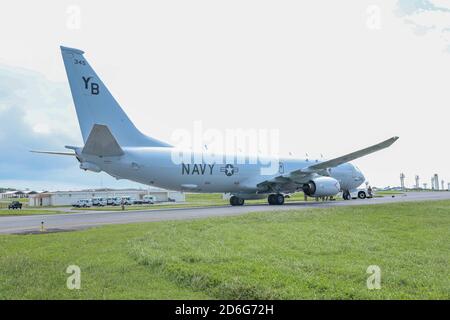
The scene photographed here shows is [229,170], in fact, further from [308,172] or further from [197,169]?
[308,172]

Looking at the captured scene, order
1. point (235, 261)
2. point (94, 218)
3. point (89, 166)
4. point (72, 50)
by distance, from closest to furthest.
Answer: point (235, 261) < point (94, 218) < point (72, 50) < point (89, 166)

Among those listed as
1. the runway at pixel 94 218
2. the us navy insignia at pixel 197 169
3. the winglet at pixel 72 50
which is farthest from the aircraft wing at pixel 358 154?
the winglet at pixel 72 50

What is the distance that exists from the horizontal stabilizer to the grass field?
341 inches

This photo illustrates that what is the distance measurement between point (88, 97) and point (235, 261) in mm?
19953

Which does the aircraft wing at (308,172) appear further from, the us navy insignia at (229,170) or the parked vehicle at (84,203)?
the parked vehicle at (84,203)

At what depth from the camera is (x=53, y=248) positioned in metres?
12.1

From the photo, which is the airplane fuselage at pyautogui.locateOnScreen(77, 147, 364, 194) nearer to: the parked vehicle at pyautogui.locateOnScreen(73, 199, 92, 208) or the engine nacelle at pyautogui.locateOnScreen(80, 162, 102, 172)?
the engine nacelle at pyautogui.locateOnScreen(80, 162, 102, 172)

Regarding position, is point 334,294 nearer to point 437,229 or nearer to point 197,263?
point 197,263

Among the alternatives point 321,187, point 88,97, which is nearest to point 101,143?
point 88,97

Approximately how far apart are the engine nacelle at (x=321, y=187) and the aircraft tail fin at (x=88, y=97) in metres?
16.2

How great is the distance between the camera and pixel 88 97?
26.3 meters

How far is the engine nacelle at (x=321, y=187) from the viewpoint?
114ft
